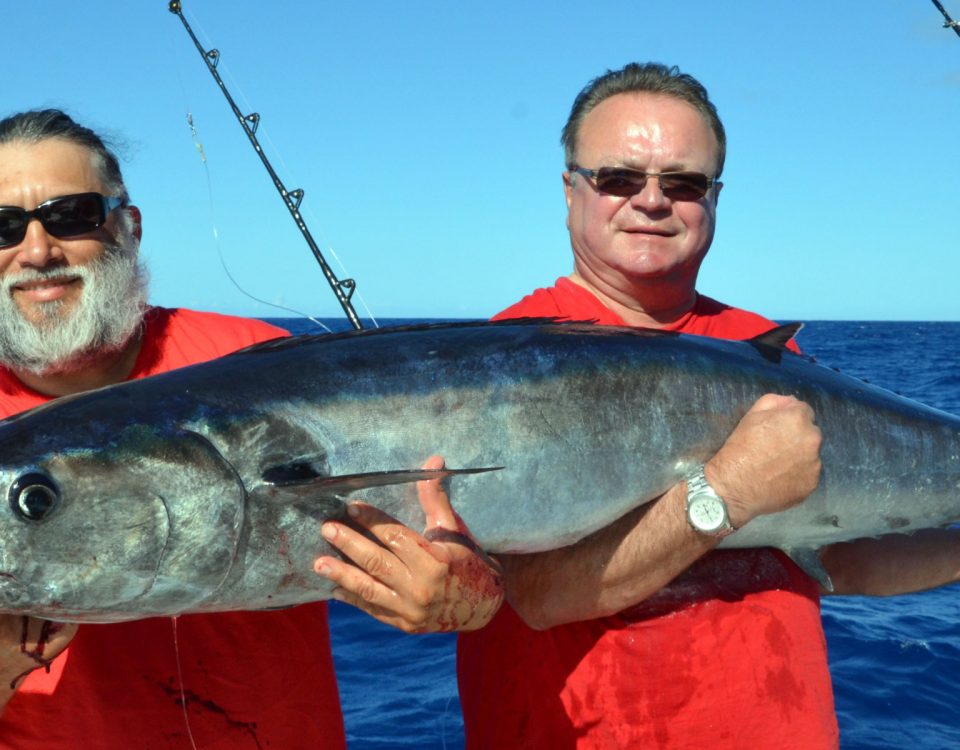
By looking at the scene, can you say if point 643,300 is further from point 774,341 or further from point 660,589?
point 660,589

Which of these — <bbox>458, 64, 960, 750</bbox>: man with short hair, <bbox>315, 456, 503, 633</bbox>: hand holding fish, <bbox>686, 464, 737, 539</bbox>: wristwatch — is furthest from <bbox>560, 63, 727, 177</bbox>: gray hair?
<bbox>315, 456, 503, 633</bbox>: hand holding fish

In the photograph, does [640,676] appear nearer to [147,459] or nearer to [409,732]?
[147,459]

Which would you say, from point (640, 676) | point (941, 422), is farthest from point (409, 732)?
point (941, 422)

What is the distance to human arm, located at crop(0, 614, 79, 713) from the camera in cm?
228

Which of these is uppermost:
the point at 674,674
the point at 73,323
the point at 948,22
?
the point at 948,22

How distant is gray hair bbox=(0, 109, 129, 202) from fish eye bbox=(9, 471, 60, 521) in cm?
144

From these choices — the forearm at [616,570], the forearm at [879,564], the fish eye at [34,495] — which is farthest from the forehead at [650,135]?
the fish eye at [34,495]

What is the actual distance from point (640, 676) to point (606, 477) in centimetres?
58

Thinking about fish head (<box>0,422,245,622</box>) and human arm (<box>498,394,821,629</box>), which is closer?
fish head (<box>0,422,245,622</box>)

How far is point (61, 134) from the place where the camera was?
3238 millimetres

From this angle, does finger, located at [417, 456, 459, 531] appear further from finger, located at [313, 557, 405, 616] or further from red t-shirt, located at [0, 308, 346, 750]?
red t-shirt, located at [0, 308, 346, 750]

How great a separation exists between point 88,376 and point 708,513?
6.78 ft

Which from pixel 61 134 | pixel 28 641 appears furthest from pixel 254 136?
pixel 28 641

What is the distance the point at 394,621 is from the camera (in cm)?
243
